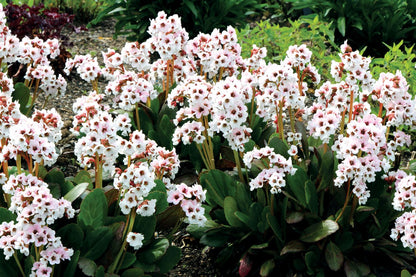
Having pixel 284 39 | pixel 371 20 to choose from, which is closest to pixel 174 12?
pixel 284 39

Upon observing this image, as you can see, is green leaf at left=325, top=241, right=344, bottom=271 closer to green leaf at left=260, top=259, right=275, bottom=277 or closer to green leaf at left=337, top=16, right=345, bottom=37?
green leaf at left=260, top=259, right=275, bottom=277

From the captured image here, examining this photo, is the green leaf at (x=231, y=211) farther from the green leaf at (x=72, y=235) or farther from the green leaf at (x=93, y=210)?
the green leaf at (x=72, y=235)

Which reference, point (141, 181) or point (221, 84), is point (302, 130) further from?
point (141, 181)

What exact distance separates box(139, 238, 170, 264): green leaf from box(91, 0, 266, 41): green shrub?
3979 millimetres

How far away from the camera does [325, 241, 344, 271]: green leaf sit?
298 cm

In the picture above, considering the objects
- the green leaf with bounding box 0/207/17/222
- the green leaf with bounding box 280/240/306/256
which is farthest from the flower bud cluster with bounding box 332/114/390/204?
the green leaf with bounding box 0/207/17/222

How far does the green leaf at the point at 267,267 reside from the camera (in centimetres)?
305

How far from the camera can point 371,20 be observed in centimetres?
670

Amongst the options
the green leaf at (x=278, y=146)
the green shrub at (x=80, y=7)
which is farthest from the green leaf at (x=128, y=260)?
the green shrub at (x=80, y=7)

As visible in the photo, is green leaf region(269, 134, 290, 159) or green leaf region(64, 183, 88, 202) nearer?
green leaf region(64, 183, 88, 202)

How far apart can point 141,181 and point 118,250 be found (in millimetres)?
561

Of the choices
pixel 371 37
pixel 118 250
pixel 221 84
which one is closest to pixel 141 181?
pixel 118 250

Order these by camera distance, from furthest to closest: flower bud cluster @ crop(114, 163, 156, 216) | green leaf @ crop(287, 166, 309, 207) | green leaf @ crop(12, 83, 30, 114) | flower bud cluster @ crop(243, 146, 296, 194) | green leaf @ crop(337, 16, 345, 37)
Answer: green leaf @ crop(337, 16, 345, 37) < green leaf @ crop(12, 83, 30, 114) < green leaf @ crop(287, 166, 309, 207) < flower bud cluster @ crop(243, 146, 296, 194) < flower bud cluster @ crop(114, 163, 156, 216)

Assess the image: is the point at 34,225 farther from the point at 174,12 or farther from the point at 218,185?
the point at 174,12
